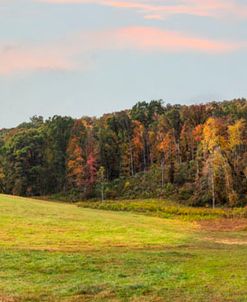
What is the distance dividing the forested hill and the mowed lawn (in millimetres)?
43442

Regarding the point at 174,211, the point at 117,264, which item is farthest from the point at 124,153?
the point at 117,264

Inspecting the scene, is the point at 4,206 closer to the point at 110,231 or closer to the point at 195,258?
the point at 110,231

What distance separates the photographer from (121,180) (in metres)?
95.5

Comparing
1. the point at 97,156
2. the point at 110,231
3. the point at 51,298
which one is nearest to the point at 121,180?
the point at 97,156

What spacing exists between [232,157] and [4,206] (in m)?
41.5

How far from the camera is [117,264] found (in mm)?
21172

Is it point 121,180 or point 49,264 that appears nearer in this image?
point 49,264

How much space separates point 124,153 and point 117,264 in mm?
80256

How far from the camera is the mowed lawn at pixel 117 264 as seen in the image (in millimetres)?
15727

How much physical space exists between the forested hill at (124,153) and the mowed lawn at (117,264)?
4344cm

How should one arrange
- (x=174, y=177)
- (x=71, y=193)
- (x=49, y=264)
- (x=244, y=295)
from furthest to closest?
(x=71, y=193) < (x=174, y=177) < (x=49, y=264) < (x=244, y=295)

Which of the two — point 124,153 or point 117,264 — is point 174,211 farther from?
point 124,153

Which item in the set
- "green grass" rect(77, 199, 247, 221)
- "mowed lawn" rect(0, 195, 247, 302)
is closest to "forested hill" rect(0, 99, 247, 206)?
"green grass" rect(77, 199, 247, 221)

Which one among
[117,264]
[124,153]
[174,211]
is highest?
[124,153]
